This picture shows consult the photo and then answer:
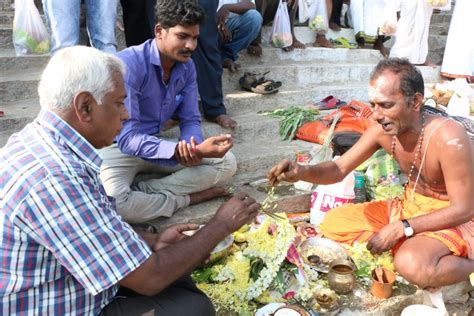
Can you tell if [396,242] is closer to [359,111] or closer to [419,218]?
[419,218]

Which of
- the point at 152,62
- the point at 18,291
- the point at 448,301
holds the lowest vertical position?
the point at 448,301

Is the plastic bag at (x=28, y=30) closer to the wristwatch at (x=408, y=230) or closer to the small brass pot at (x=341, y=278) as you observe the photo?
the small brass pot at (x=341, y=278)

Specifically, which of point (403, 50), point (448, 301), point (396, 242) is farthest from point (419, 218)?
point (403, 50)

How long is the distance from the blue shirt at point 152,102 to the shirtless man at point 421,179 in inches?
40.3

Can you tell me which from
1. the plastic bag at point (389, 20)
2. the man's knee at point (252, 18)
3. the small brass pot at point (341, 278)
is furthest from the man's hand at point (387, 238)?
the plastic bag at point (389, 20)

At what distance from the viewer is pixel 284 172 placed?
317 cm

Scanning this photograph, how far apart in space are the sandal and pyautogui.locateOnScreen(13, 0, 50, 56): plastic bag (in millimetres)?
2459

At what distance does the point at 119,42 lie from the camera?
5.58 meters

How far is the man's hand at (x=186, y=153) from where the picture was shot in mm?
3334

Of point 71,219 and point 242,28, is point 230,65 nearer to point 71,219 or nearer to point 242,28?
point 242,28

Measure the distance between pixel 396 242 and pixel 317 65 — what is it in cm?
427

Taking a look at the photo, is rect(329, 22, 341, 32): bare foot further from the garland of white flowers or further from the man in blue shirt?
the garland of white flowers

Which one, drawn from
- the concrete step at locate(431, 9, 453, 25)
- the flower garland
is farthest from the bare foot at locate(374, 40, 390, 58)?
the flower garland

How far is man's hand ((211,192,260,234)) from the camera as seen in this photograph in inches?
86.8
